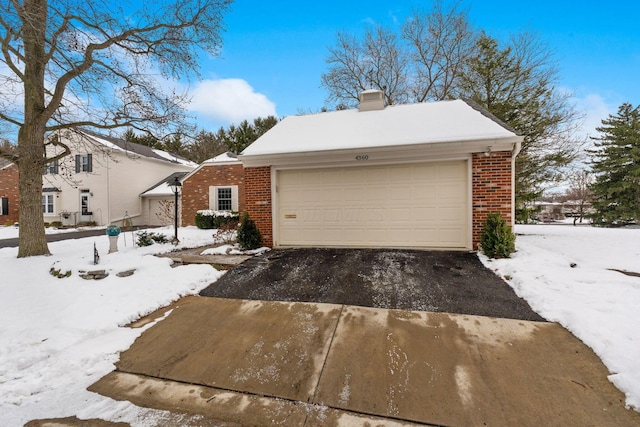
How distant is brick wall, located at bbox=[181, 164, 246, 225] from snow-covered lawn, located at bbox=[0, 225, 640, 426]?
32.1 feet

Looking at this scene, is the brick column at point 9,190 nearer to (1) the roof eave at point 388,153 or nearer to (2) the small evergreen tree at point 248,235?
(2) the small evergreen tree at point 248,235

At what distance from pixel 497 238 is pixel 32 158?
34.8 ft

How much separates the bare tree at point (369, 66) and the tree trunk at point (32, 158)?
1346 cm

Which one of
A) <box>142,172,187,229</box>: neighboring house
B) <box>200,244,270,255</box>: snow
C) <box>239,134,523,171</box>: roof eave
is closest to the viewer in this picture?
<box>239,134,523,171</box>: roof eave

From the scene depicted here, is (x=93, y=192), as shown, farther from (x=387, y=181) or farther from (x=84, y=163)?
(x=387, y=181)

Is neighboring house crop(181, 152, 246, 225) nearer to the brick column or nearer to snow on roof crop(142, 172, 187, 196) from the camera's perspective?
snow on roof crop(142, 172, 187, 196)

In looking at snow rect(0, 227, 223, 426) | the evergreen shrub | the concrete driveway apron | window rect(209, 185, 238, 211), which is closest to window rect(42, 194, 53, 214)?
the evergreen shrub

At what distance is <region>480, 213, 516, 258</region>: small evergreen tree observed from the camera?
17.8 feet

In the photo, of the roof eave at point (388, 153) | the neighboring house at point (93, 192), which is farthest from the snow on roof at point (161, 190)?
the roof eave at point (388, 153)

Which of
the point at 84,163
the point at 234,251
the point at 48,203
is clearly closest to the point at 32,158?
the point at 234,251

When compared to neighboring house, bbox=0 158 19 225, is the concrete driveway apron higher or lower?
lower

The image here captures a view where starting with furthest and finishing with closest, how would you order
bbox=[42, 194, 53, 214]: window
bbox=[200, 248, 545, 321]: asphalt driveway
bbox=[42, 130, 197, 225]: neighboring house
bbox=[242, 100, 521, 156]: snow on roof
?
bbox=[42, 194, 53, 214]: window, bbox=[42, 130, 197, 225]: neighboring house, bbox=[242, 100, 521, 156]: snow on roof, bbox=[200, 248, 545, 321]: asphalt driveway

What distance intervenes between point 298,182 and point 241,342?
4.68 m

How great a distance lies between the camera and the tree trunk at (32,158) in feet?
20.8
